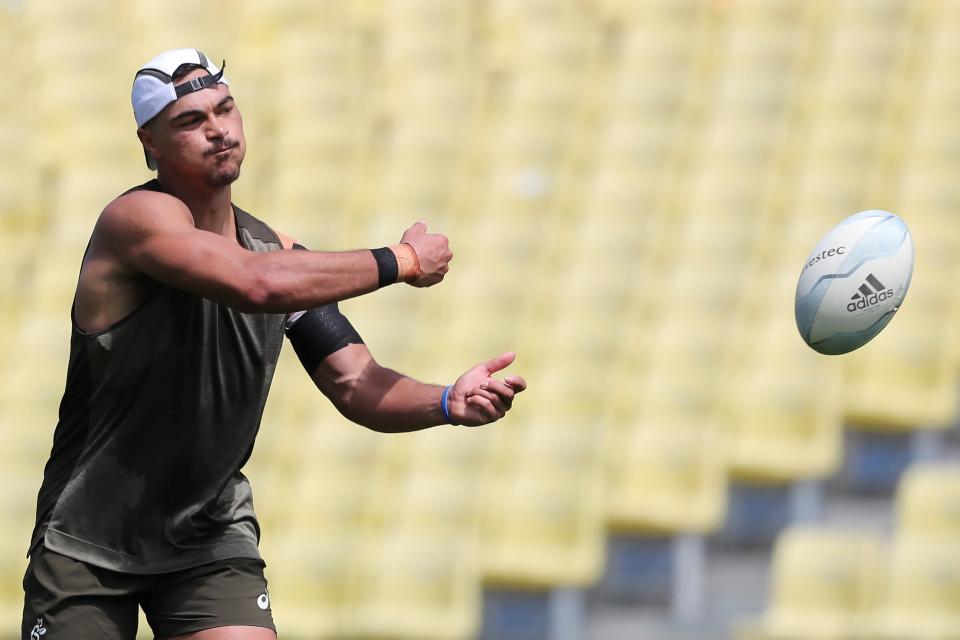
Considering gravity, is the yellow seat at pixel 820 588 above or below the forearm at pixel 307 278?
below

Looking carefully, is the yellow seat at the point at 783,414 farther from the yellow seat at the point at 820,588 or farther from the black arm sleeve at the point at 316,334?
the black arm sleeve at the point at 316,334

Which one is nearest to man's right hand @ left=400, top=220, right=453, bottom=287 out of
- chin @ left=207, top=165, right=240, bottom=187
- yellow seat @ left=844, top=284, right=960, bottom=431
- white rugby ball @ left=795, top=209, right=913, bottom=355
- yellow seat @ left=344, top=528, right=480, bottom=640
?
chin @ left=207, top=165, right=240, bottom=187

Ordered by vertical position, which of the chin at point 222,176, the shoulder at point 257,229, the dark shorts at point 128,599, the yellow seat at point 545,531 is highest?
the chin at point 222,176

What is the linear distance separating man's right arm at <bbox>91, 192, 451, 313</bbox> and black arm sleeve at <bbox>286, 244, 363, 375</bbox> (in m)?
0.40

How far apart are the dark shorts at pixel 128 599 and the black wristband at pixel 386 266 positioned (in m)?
0.63

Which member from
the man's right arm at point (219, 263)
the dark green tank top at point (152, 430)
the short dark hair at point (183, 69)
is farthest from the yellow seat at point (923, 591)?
the short dark hair at point (183, 69)

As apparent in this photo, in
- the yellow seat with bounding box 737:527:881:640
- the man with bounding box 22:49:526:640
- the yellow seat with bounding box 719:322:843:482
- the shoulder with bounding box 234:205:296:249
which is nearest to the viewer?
the man with bounding box 22:49:526:640

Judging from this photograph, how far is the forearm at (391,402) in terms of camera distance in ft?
9.63

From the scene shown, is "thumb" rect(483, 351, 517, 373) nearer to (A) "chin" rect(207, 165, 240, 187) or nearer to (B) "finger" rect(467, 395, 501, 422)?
(B) "finger" rect(467, 395, 501, 422)

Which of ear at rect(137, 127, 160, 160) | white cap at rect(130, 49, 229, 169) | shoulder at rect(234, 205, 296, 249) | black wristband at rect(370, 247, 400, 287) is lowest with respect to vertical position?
black wristband at rect(370, 247, 400, 287)

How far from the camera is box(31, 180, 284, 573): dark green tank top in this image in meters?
2.76

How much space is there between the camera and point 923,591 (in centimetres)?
494

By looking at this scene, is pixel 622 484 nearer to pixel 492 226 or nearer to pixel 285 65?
pixel 492 226

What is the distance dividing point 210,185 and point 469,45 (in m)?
4.87
